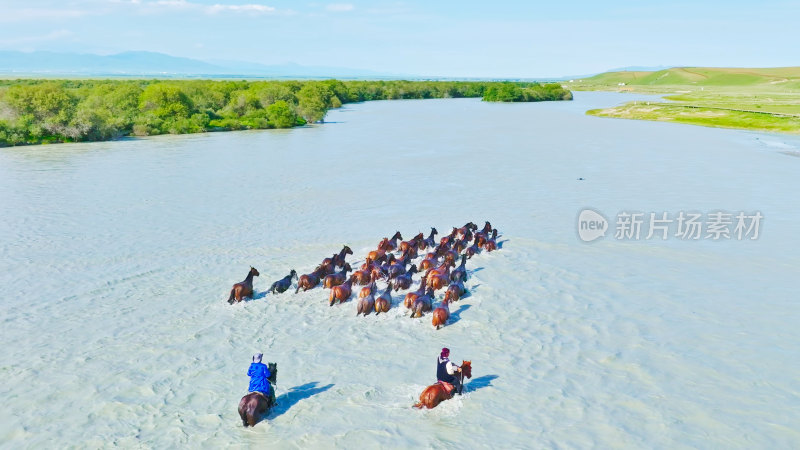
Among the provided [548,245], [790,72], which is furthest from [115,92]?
[790,72]

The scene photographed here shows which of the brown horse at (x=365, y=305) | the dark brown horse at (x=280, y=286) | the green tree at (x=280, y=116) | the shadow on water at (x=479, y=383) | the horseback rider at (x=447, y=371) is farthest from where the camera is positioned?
the green tree at (x=280, y=116)

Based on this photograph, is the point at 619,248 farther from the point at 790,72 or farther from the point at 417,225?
the point at 790,72

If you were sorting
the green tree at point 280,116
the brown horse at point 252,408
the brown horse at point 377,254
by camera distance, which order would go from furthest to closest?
the green tree at point 280,116 → the brown horse at point 377,254 → the brown horse at point 252,408

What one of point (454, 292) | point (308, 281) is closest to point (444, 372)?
point (454, 292)

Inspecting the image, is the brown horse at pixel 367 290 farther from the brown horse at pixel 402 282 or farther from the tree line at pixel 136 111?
the tree line at pixel 136 111

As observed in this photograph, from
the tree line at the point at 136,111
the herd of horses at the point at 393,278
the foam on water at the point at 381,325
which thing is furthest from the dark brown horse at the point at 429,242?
the tree line at the point at 136,111

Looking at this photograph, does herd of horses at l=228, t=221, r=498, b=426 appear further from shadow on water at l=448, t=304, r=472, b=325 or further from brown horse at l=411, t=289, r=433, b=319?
shadow on water at l=448, t=304, r=472, b=325
